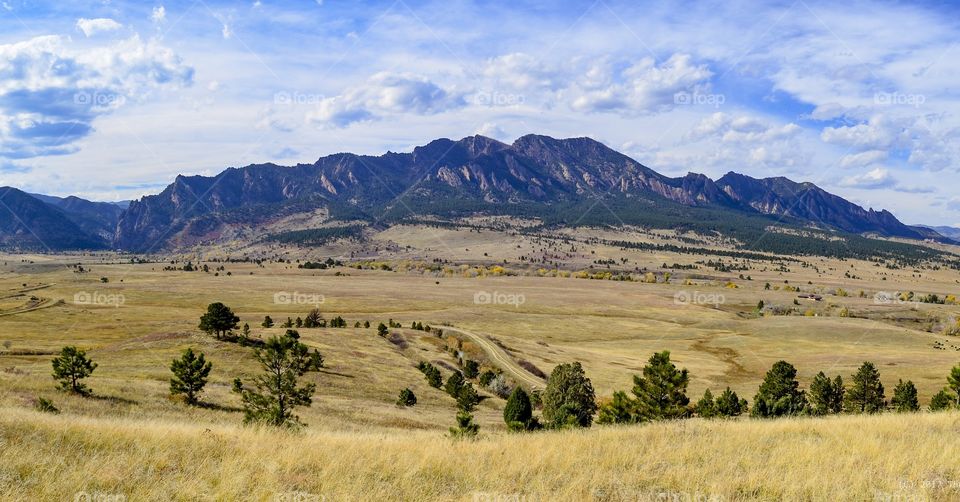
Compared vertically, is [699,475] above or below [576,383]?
above

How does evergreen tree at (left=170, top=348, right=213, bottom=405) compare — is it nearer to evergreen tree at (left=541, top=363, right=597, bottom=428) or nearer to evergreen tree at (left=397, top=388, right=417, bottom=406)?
evergreen tree at (left=397, top=388, right=417, bottom=406)

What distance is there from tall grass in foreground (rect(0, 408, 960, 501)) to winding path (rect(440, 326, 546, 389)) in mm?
59859

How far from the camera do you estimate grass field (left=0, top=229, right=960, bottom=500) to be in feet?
29.0

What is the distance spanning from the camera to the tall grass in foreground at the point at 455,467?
8405 millimetres

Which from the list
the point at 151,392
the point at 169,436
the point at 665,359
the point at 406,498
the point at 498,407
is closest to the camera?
the point at 406,498

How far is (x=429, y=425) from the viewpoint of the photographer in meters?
39.3

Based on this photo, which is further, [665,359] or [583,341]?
[583,341]

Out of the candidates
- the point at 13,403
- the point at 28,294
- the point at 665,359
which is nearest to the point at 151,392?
→ the point at 13,403

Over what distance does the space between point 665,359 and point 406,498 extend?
37773 millimetres

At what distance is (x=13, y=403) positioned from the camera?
1073 inches

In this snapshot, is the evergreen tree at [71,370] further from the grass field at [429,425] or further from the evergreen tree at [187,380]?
the evergreen tree at [187,380]

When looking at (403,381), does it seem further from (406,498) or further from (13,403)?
(406,498)

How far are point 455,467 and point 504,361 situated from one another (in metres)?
74.8

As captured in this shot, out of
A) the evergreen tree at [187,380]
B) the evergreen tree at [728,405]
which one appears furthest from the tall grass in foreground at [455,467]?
the evergreen tree at [728,405]
